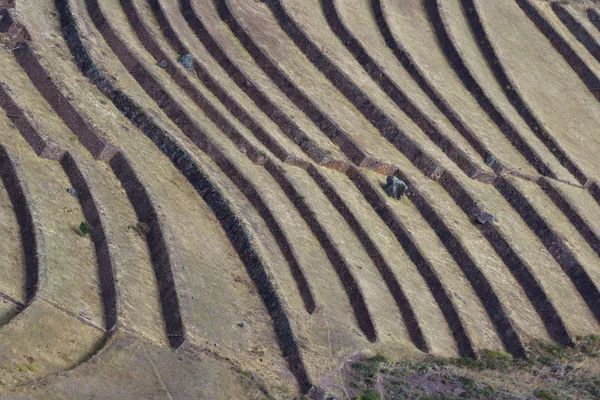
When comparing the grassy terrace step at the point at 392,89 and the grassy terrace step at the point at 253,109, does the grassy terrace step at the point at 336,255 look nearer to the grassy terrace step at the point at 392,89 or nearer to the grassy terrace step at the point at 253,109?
the grassy terrace step at the point at 253,109

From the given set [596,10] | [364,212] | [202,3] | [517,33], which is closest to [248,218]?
[364,212]

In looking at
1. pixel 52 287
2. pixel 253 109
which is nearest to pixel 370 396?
pixel 52 287

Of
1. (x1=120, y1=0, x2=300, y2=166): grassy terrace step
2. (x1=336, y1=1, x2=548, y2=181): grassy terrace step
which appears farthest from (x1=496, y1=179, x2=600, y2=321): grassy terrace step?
(x1=120, y1=0, x2=300, y2=166): grassy terrace step

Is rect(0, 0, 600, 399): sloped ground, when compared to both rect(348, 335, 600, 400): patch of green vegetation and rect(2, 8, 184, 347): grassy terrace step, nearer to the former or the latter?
rect(2, 8, 184, 347): grassy terrace step

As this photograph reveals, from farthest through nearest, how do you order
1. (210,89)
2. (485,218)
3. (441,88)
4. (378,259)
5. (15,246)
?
(441,88)
(210,89)
(485,218)
(378,259)
(15,246)

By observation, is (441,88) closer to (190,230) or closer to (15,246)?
(190,230)

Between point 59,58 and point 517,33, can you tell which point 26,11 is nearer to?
point 59,58
